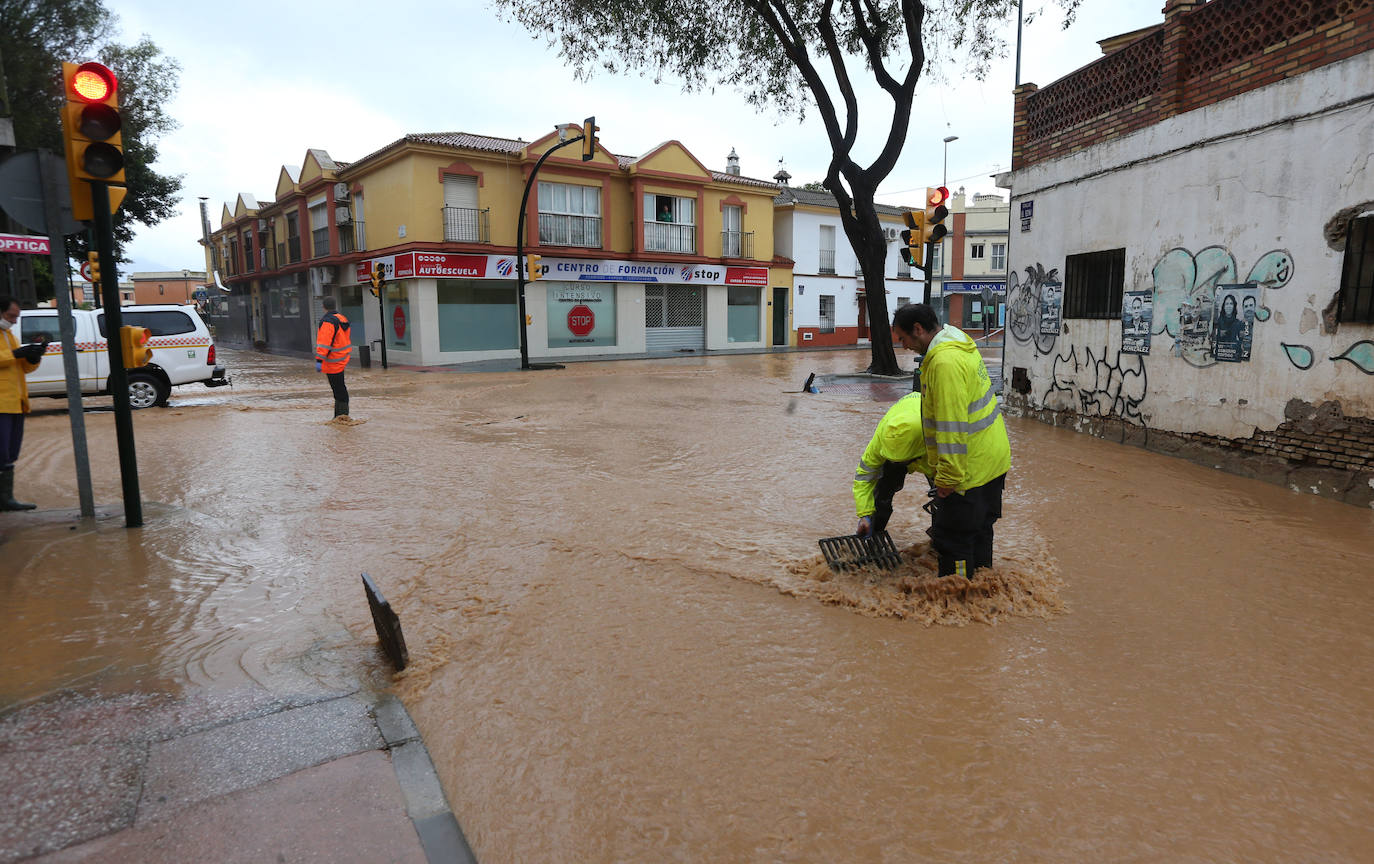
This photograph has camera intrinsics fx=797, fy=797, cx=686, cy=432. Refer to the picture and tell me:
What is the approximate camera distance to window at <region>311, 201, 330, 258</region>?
27.9m

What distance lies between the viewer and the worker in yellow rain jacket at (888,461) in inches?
170

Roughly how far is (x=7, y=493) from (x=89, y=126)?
293 centimetres

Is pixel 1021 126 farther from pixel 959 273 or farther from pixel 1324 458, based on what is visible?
pixel 959 273

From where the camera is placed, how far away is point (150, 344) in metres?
12.2

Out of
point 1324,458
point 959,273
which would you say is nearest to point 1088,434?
point 1324,458

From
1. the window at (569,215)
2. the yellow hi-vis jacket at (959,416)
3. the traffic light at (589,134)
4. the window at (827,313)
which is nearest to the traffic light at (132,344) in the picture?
the yellow hi-vis jacket at (959,416)

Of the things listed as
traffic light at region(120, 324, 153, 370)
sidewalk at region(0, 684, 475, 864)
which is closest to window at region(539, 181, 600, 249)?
traffic light at region(120, 324, 153, 370)

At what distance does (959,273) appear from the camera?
154 feet

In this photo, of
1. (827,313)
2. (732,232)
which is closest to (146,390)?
(732,232)

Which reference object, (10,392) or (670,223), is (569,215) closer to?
(670,223)

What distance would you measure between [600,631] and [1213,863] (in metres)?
2.55

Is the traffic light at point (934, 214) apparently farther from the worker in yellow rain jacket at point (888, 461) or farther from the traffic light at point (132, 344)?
the traffic light at point (132, 344)

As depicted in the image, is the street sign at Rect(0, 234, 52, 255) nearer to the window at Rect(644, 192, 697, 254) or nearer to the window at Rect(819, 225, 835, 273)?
the window at Rect(644, 192, 697, 254)

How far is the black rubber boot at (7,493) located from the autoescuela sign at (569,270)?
56.7ft
